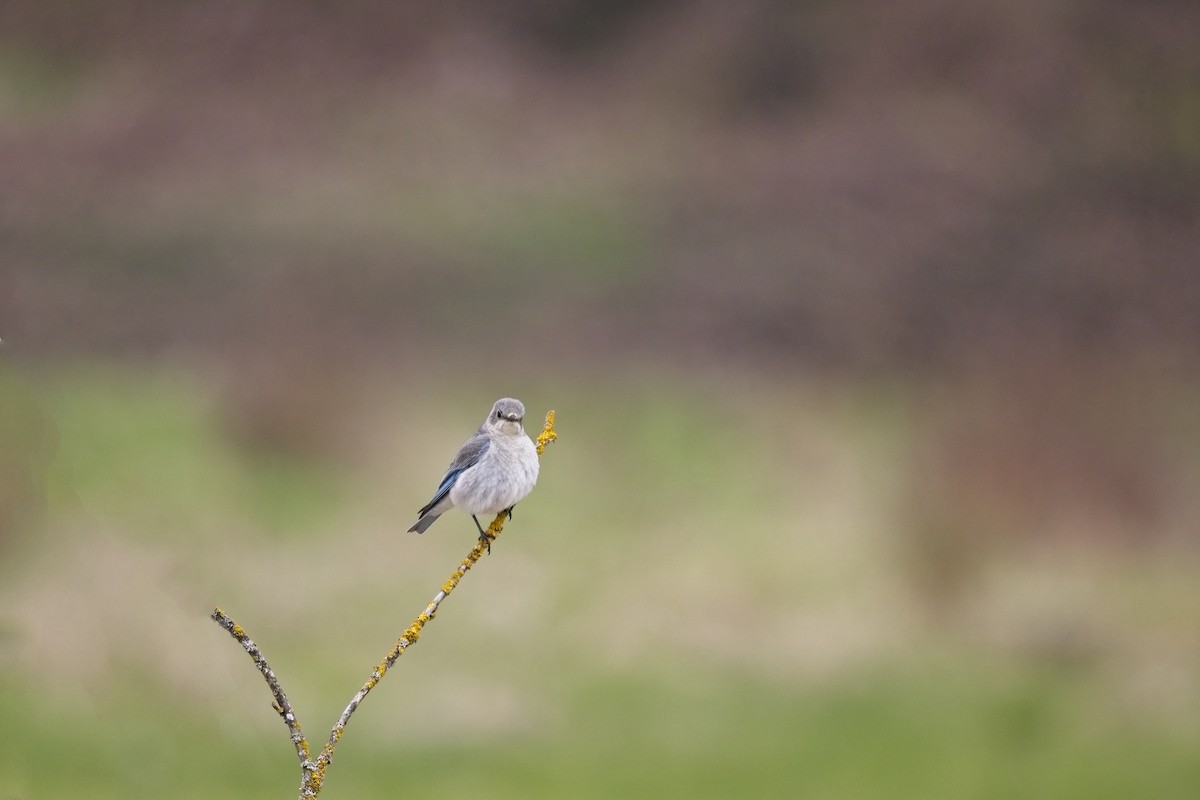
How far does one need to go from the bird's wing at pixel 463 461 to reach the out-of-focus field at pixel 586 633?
6.41 metres

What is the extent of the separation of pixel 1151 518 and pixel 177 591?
1622 centimetres

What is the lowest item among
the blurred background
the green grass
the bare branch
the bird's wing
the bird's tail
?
the bare branch

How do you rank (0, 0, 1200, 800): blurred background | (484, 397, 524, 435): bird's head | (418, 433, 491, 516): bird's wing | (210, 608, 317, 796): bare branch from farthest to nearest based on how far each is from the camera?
1. (0, 0, 1200, 800): blurred background
2. (418, 433, 491, 516): bird's wing
3. (484, 397, 524, 435): bird's head
4. (210, 608, 317, 796): bare branch

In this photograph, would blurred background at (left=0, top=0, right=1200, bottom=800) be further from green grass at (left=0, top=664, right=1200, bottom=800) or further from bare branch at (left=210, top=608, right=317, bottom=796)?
bare branch at (left=210, top=608, right=317, bottom=796)

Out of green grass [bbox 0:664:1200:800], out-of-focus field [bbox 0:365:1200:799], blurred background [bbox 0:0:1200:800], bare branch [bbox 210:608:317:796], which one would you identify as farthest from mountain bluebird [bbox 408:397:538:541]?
green grass [bbox 0:664:1200:800]

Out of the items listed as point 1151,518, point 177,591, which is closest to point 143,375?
point 177,591

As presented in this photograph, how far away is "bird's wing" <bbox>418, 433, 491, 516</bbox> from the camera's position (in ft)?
20.4

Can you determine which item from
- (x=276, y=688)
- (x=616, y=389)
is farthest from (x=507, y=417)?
(x=616, y=389)

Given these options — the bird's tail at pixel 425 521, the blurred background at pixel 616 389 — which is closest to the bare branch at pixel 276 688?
the blurred background at pixel 616 389

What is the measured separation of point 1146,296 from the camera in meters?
33.7

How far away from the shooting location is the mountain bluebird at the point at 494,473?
5.66 m

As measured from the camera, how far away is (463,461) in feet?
21.0

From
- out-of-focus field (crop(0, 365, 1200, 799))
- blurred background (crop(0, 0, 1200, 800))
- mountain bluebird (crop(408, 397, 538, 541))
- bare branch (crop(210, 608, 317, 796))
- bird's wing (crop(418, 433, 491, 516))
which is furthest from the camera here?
blurred background (crop(0, 0, 1200, 800))

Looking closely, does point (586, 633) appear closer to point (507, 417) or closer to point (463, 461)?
point (463, 461)
